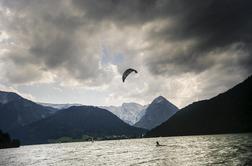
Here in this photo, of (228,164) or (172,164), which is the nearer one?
(228,164)

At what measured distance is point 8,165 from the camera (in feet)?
372

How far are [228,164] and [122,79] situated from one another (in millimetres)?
30865

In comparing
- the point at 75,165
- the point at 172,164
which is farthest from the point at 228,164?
the point at 75,165

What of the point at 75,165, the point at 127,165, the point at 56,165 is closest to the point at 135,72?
the point at 127,165

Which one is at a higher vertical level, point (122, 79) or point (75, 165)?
point (122, 79)

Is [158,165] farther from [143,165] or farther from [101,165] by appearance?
[101,165]

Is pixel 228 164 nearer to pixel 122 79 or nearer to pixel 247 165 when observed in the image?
pixel 247 165

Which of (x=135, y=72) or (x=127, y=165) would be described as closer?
(x=135, y=72)

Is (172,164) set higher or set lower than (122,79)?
lower

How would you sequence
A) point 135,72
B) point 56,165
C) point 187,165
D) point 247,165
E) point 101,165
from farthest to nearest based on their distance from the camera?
point 56,165 < point 101,165 < point 187,165 < point 247,165 < point 135,72

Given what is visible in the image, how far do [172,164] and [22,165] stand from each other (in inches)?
2395

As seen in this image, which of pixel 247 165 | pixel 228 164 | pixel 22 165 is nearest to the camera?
pixel 247 165

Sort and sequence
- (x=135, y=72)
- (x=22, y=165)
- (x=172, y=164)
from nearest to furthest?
(x=135, y=72), (x=172, y=164), (x=22, y=165)

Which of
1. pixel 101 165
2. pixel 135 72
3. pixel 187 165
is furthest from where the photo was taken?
pixel 101 165
